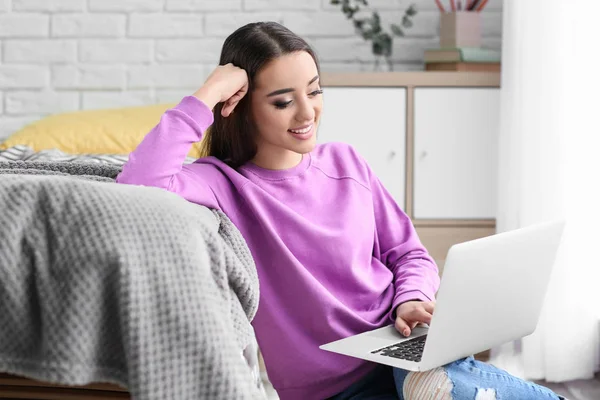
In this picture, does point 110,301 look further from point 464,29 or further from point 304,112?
point 464,29

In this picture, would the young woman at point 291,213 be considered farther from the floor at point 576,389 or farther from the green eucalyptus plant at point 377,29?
the green eucalyptus plant at point 377,29

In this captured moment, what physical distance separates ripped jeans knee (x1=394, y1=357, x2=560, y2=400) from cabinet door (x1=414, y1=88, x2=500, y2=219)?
1624mm

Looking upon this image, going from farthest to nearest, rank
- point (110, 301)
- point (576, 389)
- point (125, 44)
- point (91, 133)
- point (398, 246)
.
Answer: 1. point (125, 44)
2. point (91, 133)
3. point (576, 389)
4. point (398, 246)
5. point (110, 301)

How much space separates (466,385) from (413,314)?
6.4 inches

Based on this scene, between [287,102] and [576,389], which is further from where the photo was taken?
[576,389]

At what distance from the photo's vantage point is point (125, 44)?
2975mm

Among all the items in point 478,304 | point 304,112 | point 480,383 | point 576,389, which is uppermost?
point 304,112

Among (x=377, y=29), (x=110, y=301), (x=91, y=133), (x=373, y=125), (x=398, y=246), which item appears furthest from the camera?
(x=377, y=29)

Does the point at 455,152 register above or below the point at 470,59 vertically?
below

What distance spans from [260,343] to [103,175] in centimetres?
33

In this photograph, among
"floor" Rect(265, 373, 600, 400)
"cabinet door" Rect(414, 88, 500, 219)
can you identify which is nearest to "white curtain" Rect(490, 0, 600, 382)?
"floor" Rect(265, 373, 600, 400)

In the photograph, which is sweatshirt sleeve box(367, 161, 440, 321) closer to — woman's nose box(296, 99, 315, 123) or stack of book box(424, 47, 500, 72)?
woman's nose box(296, 99, 315, 123)

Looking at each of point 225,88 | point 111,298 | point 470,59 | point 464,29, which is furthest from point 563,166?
point 111,298

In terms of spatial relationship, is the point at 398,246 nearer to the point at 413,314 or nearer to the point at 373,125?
the point at 413,314
